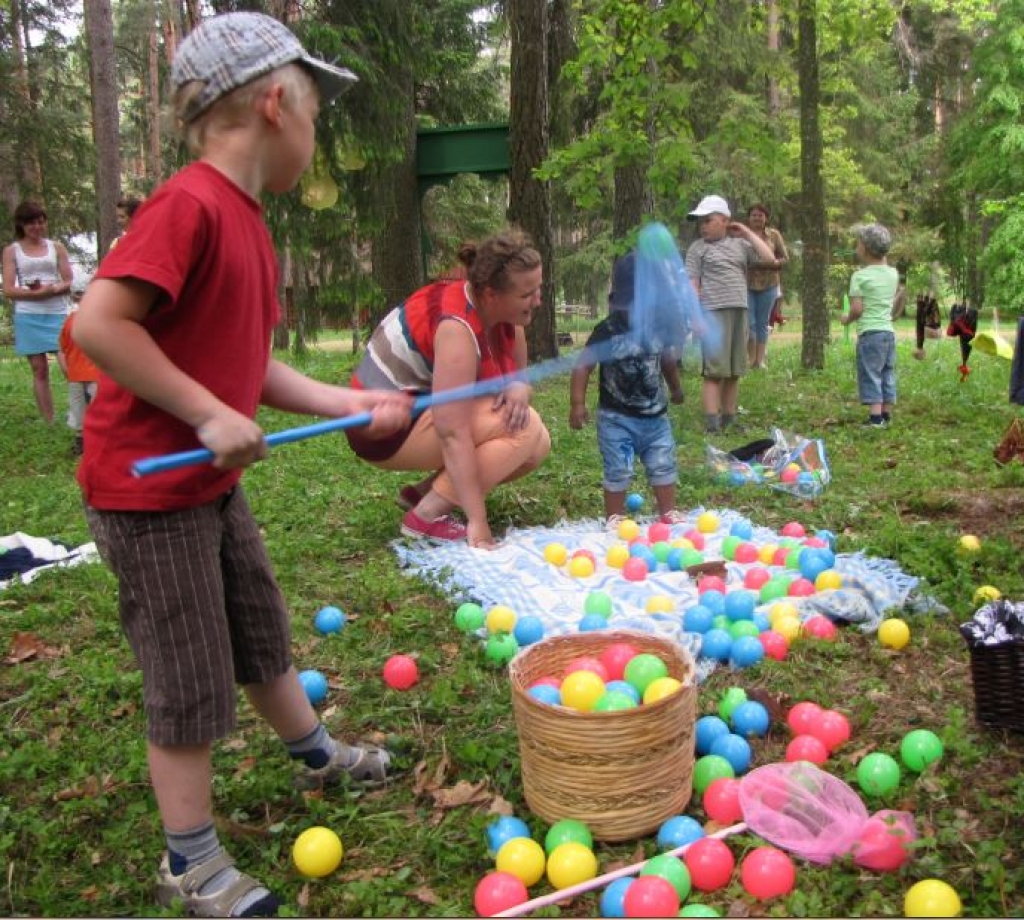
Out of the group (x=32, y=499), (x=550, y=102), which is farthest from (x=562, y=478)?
(x=550, y=102)

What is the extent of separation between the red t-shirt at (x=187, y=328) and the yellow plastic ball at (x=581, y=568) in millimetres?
2293

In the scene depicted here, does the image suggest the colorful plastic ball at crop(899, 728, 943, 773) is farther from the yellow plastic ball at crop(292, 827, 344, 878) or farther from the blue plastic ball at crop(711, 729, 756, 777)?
the yellow plastic ball at crop(292, 827, 344, 878)

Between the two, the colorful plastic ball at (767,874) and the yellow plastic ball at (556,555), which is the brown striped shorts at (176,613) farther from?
the yellow plastic ball at (556,555)

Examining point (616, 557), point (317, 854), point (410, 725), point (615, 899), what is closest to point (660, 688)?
point (615, 899)

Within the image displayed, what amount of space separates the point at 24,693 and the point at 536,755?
186cm

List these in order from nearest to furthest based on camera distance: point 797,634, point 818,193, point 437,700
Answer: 1. point 437,700
2. point 797,634
3. point 818,193

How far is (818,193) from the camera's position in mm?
10477

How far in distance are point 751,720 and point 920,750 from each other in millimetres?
441

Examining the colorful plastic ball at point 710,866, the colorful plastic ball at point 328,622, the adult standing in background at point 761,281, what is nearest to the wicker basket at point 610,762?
the colorful plastic ball at point 710,866

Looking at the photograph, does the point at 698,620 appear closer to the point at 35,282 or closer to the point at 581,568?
the point at 581,568

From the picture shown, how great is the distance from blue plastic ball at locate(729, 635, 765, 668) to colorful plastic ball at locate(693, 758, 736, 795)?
0.65 metres

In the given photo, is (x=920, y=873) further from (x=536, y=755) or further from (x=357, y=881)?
(x=357, y=881)

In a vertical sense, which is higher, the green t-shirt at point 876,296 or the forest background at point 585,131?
the forest background at point 585,131

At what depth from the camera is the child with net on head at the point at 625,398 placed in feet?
14.7
